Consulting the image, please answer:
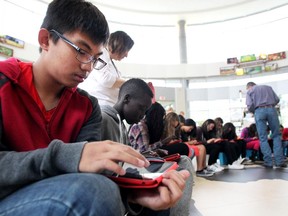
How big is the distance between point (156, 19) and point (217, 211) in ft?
30.1

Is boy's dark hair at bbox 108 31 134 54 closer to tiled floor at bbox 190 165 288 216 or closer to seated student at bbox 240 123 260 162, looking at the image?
tiled floor at bbox 190 165 288 216

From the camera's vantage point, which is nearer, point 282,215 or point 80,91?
point 80,91

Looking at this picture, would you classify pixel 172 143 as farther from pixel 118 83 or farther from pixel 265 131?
pixel 265 131

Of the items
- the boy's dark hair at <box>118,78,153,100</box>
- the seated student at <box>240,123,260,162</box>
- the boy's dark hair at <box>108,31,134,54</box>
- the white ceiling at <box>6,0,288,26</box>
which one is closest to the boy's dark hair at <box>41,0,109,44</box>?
the boy's dark hair at <box>118,78,153,100</box>

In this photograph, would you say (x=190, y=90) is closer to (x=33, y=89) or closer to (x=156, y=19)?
(x=156, y=19)

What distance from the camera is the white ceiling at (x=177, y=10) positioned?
28.8ft

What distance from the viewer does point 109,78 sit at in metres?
1.72

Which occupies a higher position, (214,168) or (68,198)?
(68,198)

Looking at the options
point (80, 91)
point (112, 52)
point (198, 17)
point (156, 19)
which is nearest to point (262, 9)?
point (198, 17)

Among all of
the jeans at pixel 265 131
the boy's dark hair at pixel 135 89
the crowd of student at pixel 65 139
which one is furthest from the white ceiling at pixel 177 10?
the crowd of student at pixel 65 139

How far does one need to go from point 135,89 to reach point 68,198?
1305 mm

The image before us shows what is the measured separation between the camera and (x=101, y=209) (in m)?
0.34

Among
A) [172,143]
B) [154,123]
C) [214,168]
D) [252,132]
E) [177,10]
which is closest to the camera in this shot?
[154,123]

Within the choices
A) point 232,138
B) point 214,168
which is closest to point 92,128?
point 214,168
